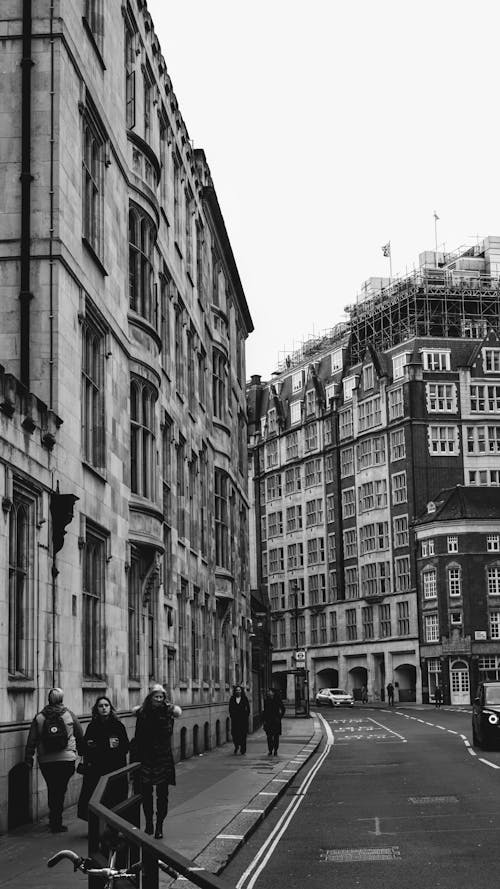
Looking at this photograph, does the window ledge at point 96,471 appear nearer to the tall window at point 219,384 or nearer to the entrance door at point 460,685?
the tall window at point 219,384

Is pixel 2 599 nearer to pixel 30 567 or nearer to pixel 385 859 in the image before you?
pixel 30 567

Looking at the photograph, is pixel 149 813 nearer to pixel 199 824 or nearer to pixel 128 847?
pixel 199 824

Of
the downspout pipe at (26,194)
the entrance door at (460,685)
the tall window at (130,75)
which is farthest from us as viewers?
the entrance door at (460,685)

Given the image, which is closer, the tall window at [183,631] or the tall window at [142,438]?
the tall window at [142,438]

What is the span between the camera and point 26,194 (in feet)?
63.3

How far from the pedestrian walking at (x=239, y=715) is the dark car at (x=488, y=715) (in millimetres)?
5857

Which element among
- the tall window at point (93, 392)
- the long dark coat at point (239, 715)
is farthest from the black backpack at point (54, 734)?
the long dark coat at point (239, 715)

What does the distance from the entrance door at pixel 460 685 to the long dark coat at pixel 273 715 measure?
209ft

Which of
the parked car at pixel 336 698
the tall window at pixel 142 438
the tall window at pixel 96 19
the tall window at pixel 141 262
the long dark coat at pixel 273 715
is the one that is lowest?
the parked car at pixel 336 698

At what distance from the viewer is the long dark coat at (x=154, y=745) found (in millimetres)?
13938

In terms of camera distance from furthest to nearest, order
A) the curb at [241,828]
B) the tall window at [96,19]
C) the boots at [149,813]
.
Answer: the tall window at [96,19] < the boots at [149,813] < the curb at [241,828]

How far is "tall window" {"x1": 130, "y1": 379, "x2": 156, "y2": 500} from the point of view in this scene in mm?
26094

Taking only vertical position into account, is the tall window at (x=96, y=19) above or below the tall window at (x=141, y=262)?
→ above

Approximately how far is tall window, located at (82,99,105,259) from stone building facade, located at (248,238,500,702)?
77674mm
